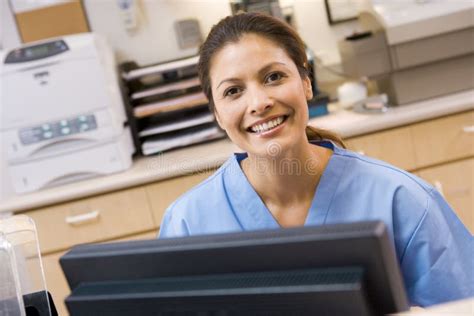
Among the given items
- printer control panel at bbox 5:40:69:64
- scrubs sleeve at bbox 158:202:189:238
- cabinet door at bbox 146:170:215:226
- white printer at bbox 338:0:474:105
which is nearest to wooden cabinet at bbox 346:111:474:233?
white printer at bbox 338:0:474:105

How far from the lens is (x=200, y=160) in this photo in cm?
226

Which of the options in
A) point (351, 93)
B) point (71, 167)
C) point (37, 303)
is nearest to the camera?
point (37, 303)

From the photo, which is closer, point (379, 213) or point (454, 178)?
point (379, 213)

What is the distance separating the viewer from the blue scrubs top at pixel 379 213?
1.00 m

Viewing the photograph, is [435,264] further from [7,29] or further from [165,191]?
[7,29]

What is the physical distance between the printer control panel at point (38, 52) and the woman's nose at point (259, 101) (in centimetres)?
142

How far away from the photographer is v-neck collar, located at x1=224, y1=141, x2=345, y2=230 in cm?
111

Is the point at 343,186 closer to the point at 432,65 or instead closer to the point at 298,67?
the point at 298,67

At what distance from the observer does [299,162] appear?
3.92 ft

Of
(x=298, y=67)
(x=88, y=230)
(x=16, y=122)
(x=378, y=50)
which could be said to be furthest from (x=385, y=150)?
(x=16, y=122)

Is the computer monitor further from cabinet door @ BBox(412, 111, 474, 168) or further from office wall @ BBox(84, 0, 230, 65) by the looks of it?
office wall @ BBox(84, 0, 230, 65)

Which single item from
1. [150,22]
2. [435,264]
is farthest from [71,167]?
[435,264]

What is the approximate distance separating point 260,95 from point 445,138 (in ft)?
4.25

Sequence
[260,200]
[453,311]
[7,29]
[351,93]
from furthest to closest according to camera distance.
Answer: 1. [7,29]
2. [351,93]
3. [260,200]
4. [453,311]
